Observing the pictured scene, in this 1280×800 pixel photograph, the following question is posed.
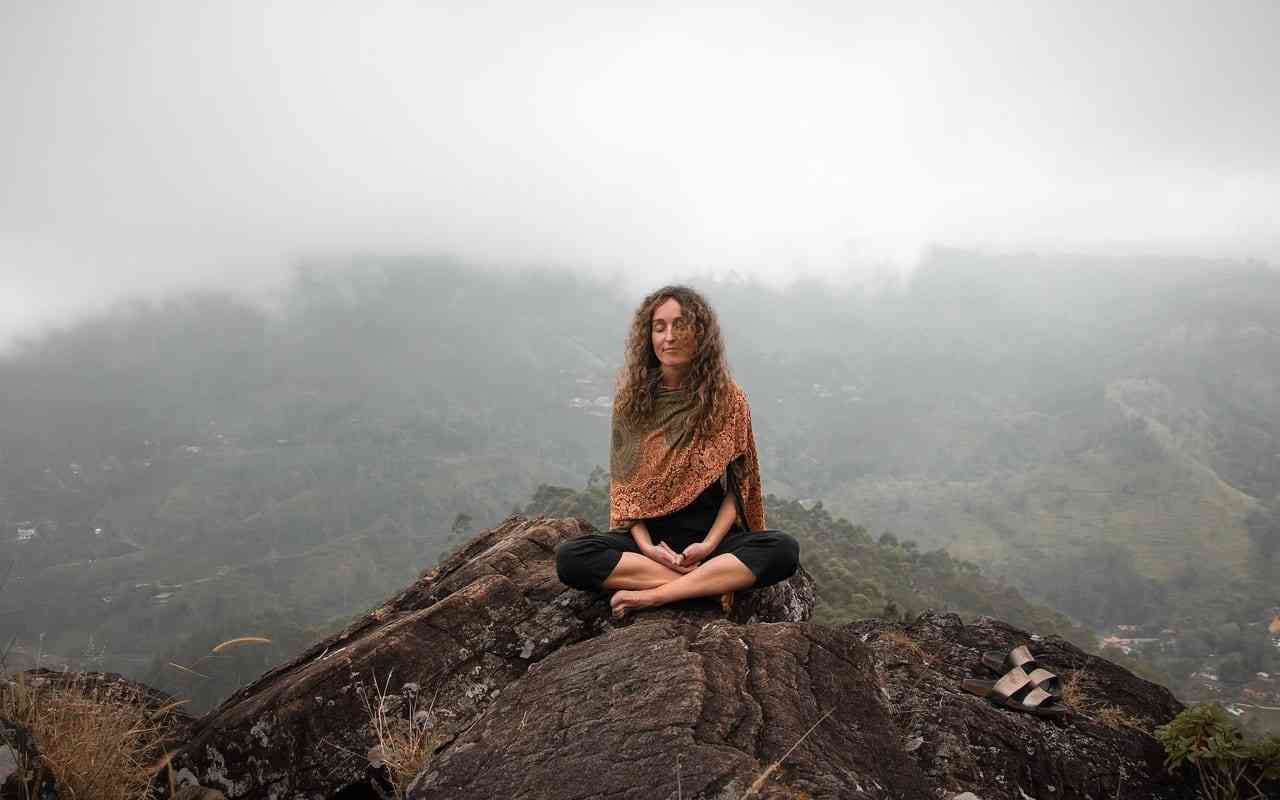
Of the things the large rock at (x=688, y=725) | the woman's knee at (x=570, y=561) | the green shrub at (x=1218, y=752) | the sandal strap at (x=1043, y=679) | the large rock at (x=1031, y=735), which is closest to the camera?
the large rock at (x=688, y=725)

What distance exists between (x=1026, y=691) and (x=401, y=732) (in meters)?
4.35

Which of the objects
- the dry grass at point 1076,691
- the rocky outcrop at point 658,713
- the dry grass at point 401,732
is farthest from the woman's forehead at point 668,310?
the dry grass at point 1076,691

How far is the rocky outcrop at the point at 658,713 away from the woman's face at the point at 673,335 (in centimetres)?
196

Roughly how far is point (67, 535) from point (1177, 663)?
257 metres

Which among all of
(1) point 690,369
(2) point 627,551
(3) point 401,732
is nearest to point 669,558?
(2) point 627,551

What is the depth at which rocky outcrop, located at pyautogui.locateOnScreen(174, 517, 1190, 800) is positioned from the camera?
3168 millimetres

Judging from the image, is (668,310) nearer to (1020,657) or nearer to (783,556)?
(783,556)

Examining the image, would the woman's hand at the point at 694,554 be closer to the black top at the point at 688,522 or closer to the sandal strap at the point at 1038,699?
the black top at the point at 688,522

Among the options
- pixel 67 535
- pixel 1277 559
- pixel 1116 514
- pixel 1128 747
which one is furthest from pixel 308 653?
pixel 67 535

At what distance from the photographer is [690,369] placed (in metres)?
5.66

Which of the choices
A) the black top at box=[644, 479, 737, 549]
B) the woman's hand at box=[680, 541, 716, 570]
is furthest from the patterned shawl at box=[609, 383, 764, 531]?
the woman's hand at box=[680, 541, 716, 570]

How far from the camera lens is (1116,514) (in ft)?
513

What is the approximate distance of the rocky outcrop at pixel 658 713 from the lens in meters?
3.17

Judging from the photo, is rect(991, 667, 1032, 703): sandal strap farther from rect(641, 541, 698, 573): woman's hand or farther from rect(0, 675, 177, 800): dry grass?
rect(0, 675, 177, 800): dry grass
